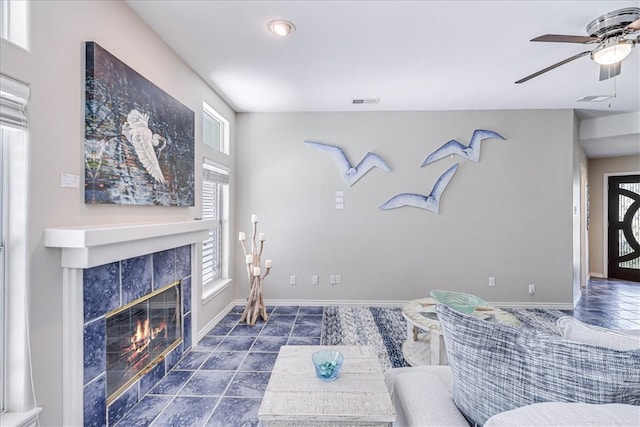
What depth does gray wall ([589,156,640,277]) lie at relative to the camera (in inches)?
239

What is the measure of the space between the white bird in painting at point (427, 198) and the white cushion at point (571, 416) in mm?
3582

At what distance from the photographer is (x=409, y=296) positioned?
4.27m

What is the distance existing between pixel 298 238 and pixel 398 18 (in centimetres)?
289

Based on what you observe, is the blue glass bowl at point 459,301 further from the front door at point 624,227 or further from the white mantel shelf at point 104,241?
the front door at point 624,227

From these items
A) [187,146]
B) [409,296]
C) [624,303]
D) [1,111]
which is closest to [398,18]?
Result: [187,146]

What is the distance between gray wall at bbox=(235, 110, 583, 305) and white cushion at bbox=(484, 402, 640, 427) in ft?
11.7

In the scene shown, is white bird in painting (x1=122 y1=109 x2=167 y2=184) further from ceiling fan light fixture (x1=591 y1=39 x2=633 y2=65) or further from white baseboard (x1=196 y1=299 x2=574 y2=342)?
ceiling fan light fixture (x1=591 y1=39 x2=633 y2=65)

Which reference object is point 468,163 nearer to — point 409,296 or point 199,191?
point 409,296

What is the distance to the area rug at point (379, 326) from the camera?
2.99 m

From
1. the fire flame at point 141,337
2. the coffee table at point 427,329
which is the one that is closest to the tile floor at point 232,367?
the fire flame at point 141,337

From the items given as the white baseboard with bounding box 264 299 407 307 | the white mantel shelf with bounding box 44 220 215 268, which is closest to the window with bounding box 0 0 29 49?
the white mantel shelf with bounding box 44 220 215 268

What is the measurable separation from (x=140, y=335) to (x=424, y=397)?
199 cm

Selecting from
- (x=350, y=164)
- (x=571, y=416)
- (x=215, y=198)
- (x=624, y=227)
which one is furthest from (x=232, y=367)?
(x=624, y=227)

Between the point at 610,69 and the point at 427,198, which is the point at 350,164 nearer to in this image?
the point at 427,198
